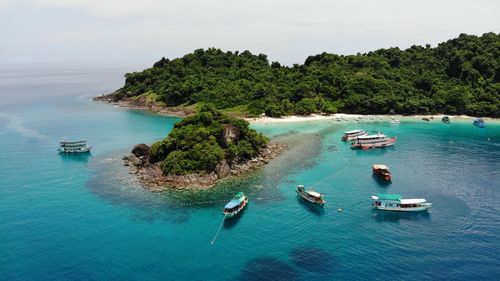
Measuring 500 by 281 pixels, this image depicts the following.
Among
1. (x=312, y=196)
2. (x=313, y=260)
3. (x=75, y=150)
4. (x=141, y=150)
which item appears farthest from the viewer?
(x=75, y=150)

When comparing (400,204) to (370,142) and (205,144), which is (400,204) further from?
(370,142)

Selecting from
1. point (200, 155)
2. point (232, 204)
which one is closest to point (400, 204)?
point (232, 204)

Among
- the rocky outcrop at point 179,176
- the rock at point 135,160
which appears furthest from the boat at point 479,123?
the rock at point 135,160

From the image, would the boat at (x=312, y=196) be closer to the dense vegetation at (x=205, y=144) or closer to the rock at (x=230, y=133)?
the dense vegetation at (x=205, y=144)

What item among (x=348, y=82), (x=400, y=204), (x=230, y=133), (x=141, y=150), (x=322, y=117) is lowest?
(x=400, y=204)

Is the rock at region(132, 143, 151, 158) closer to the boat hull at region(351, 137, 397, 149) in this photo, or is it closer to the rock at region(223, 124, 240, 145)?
the rock at region(223, 124, 240, 145)

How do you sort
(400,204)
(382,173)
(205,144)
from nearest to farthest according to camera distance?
(400,204), (382,173), (205,144)

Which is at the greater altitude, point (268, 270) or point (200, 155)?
point (200, 155)
